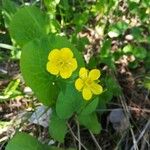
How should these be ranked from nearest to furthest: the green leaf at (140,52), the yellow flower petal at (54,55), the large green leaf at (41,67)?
the yellow flower petal at (54,55) → the large green leaf at (41,67) → the green leaf at (140,52)

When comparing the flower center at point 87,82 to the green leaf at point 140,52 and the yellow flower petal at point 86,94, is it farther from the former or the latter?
the green leaf at point 140,52

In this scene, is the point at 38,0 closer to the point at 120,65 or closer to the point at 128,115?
the point at 120,65

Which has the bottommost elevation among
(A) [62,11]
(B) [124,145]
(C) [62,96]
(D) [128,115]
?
(B) [124,145]

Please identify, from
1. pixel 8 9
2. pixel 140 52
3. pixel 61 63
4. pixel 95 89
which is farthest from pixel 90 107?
pixel 8 9

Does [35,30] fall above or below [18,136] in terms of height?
above

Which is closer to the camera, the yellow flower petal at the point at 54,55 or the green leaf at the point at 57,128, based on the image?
the yellow flower petal at the point at 54,55

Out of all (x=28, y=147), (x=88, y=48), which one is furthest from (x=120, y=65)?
(x=28, y=147)

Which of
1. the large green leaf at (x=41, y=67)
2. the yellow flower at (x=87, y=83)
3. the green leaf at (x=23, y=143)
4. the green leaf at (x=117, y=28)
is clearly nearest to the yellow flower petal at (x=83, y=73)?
the yellow flower at (x=87, y=83)

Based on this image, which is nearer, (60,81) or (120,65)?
(60,81)
